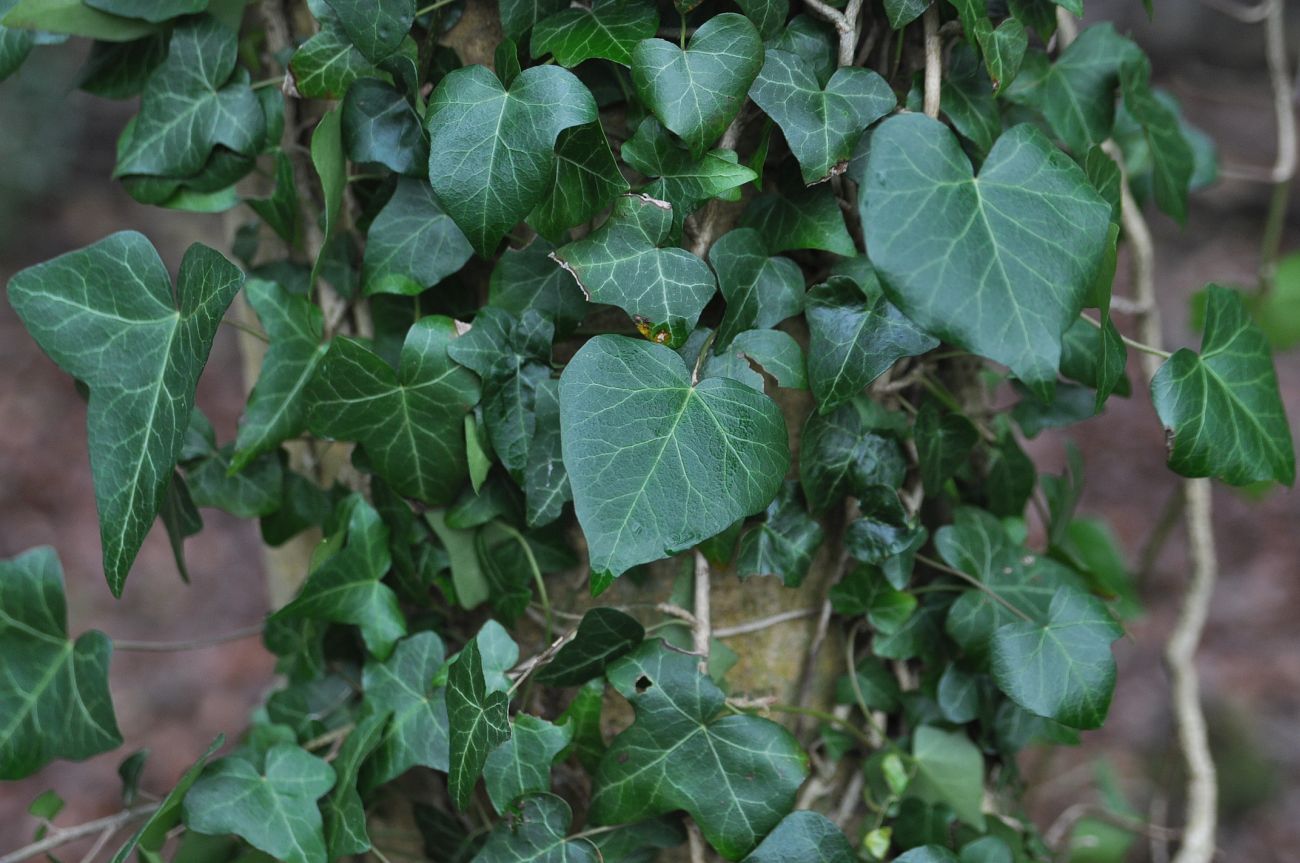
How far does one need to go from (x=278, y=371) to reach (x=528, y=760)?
1.20 feet

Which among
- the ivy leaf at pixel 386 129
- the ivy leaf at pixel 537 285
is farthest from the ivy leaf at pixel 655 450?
the ivy leaf at pixel 386 129

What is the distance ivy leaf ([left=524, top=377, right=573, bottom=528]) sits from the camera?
0.73 m

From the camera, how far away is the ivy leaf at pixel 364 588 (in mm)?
819

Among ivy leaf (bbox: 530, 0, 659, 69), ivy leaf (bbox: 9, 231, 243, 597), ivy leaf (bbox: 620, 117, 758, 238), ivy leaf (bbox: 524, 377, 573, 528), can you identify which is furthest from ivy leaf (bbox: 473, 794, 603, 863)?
ivy leaf (bbox: 530, 0, 659, 69)

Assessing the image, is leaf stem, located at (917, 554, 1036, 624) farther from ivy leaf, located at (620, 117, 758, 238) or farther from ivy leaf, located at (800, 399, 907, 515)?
ivy leaf, located at (620, 117, 758, 238)

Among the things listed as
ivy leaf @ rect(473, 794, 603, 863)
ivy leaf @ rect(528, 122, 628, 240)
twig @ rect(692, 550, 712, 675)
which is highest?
ivy leaf @ rect(528, 122, 628, 240)

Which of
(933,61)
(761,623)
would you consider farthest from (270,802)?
(933,61)

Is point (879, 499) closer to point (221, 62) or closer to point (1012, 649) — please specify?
point (1012, 649)

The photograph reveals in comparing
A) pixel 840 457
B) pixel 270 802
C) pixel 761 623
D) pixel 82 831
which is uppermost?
pixel 840 457

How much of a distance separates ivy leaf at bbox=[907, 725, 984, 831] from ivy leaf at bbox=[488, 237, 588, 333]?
18.4 inches

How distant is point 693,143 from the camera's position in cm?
67

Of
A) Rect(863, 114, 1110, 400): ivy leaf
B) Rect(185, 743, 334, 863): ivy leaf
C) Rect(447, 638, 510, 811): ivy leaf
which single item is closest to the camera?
Rect(863, 114, 1110, 400): ivy leaf

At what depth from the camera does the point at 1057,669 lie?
73 cm

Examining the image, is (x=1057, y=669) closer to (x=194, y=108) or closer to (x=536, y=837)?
(x=536, y=837)
